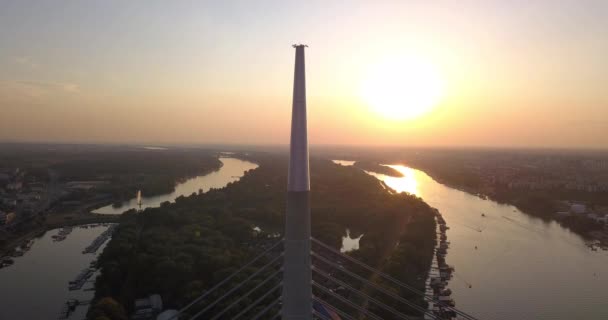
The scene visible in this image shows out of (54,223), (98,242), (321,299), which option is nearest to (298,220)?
(321,299)

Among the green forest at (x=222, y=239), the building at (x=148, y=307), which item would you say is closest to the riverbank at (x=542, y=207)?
the green forest at (x=222, y=239)

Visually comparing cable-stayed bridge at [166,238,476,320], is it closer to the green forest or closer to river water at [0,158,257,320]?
the green forest

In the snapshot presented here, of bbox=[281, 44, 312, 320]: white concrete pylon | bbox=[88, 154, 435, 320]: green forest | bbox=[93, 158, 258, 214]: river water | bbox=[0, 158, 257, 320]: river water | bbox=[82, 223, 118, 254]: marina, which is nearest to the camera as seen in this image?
bbox=[281, 44, 312, 320]: white concrete pylon

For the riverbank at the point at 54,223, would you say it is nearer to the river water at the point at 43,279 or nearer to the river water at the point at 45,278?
the river water at the point at 45,278

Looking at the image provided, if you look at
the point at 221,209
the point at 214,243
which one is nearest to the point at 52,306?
the point at 214,243

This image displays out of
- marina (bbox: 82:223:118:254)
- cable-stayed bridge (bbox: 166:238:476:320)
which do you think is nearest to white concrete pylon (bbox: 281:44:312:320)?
cable-stayed bridge (bbox: 166:238:476:320)

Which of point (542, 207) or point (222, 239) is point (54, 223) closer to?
point (222, 239)
